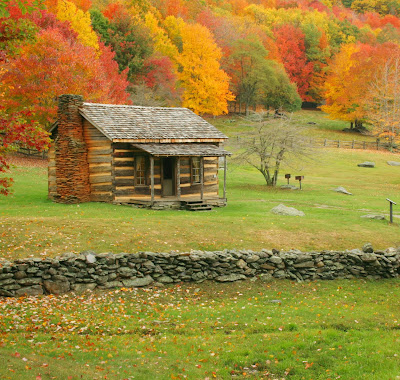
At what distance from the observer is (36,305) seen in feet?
45.4

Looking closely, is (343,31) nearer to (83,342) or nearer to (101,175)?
(101,175)

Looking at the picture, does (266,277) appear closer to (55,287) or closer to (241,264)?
(241,264)

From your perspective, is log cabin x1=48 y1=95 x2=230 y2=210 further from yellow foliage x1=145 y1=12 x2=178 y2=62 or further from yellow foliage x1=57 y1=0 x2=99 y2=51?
yellow foliage x1=145 y1=12 x2=178 y2=62

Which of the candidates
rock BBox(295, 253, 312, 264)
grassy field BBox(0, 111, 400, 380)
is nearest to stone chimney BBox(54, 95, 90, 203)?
grassy field BBox(0, 111, 400, 380)

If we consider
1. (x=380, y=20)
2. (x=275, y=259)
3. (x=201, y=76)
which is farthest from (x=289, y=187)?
(x=380, y=20)

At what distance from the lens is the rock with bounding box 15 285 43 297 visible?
14562 millimetres

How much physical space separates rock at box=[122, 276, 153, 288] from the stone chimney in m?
13.3

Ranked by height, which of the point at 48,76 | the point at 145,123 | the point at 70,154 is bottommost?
the point at 70,154

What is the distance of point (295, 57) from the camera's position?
326 ft

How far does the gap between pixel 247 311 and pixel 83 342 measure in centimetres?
475

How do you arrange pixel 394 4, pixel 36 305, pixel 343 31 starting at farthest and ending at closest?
pixel 394 4 → pixel 343 31 → pixel 36 305

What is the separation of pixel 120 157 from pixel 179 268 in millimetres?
13014

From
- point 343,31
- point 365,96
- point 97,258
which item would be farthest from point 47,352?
point 343,31

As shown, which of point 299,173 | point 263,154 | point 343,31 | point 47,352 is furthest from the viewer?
point 343,31
